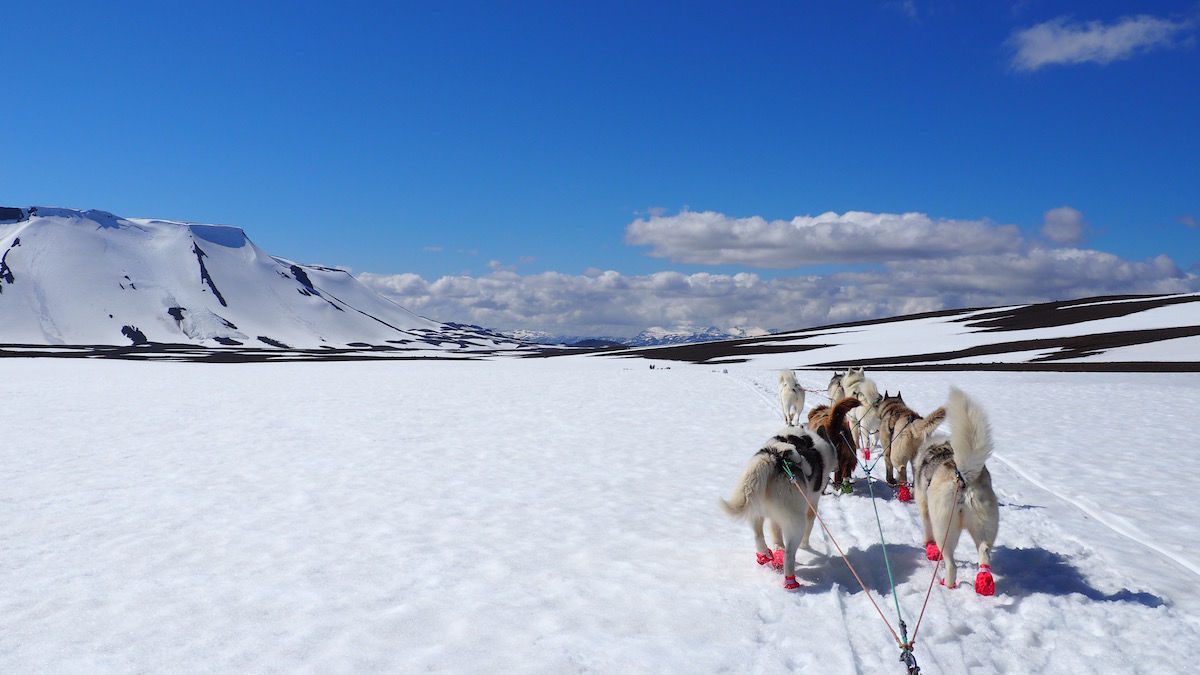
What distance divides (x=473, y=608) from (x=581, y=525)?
118 inches

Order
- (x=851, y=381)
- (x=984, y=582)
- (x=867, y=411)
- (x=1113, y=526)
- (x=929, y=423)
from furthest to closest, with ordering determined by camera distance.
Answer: (x=851, y=381) < (x=867, y=411) < (x=929, y=423) < (x=1113, y=526) < (x=984, y=582)

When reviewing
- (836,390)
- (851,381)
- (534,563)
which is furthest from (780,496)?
(836,390)

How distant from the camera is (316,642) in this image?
217 inches

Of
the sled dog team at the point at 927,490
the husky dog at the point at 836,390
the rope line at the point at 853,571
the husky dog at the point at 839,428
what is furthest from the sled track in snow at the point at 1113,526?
the rope line at the point at 853,571

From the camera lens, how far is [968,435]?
5.93 m

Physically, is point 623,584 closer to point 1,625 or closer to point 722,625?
point 722,625

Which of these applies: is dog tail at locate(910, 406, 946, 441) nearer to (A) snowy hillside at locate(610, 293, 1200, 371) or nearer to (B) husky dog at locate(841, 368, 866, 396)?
(B) husky dog at locate(841, 368, 866, 396)

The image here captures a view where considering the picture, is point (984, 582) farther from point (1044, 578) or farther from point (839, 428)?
point (839, 428)

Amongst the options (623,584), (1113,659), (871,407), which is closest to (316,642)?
(623,584)

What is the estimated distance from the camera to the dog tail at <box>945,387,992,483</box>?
19.2ft

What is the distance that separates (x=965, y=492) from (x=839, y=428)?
10.5 feet

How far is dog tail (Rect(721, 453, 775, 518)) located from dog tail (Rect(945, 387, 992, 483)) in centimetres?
171

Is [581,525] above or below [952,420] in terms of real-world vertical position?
below

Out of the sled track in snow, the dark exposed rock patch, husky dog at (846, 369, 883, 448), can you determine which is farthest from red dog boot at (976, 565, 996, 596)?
the dark exposed rock patch
